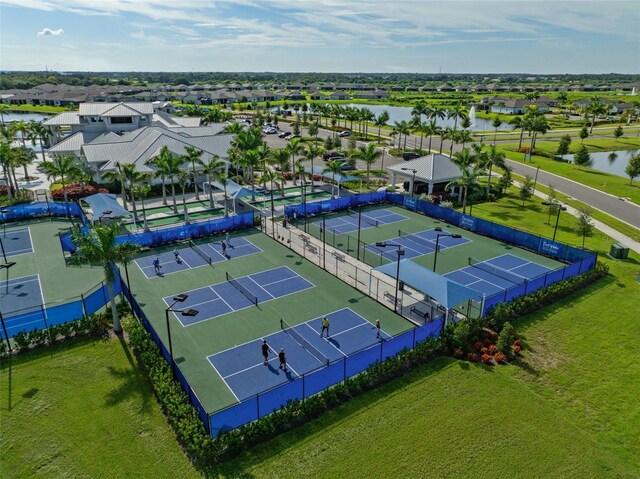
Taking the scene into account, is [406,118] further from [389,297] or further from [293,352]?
[293,352]

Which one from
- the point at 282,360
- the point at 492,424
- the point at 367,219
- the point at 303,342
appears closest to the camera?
the point at 492,424

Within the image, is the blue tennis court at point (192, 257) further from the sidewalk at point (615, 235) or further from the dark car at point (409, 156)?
the dark car at point (409, 156)

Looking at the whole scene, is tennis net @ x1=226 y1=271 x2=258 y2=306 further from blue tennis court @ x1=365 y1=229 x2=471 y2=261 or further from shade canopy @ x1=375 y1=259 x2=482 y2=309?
blue tennis court @ x1=365 y1=229 x2=471 y2=261

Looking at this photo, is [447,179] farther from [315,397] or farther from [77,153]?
[77,153]

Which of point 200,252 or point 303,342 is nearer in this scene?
point 303,342

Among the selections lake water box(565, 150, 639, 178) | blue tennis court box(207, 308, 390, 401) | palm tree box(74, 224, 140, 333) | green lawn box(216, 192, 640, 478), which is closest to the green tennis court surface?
blue tennis court box(207, 308, 390, 401)

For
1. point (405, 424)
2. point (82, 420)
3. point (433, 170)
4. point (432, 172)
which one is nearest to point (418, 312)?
point (405, 424)

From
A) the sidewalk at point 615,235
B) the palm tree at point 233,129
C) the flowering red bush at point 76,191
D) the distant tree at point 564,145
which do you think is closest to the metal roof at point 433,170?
the sidewalk at point 615,235
